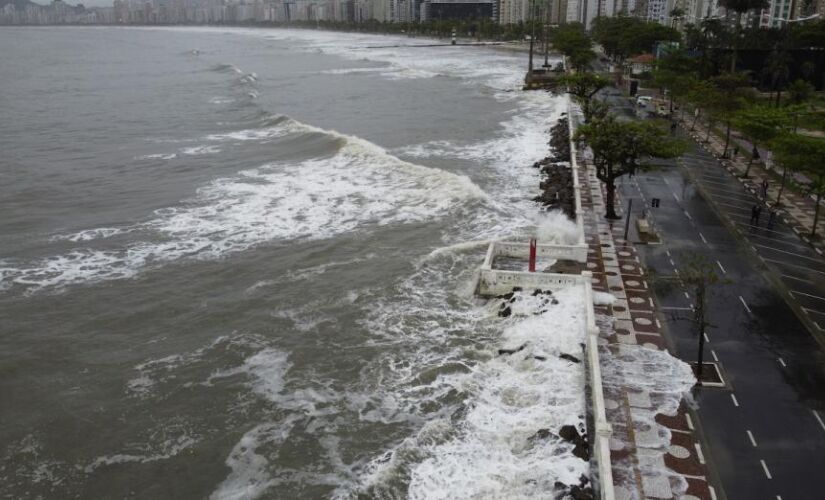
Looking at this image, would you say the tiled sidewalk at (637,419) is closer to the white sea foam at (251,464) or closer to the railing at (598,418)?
the railing at (598,418)

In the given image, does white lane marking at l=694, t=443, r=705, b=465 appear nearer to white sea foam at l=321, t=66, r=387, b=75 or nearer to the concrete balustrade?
the concrete balustrade

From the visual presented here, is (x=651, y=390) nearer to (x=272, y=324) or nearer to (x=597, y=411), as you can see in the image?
(x=597, y=411)

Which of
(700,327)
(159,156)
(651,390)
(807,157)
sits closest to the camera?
(651,390)

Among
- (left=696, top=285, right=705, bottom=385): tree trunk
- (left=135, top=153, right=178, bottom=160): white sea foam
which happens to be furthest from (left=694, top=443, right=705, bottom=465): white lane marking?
(left=135, top=153, right=178, bottom=160): white sea foam

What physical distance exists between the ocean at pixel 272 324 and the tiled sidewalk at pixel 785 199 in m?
12.9

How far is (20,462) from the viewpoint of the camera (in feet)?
72.3

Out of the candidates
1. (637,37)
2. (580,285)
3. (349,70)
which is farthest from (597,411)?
(349,70)

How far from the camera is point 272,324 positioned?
98.4 feet

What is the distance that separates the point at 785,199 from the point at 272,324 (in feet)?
111

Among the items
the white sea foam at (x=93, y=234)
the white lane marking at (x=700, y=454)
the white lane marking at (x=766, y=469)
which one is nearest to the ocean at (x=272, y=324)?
the white sea foam at (x=93, y=234)

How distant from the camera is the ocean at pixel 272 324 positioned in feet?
70.5

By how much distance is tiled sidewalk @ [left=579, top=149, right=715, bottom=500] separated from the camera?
62.7 feet

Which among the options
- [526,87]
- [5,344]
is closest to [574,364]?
[5,344]

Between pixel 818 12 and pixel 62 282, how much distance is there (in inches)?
4849
